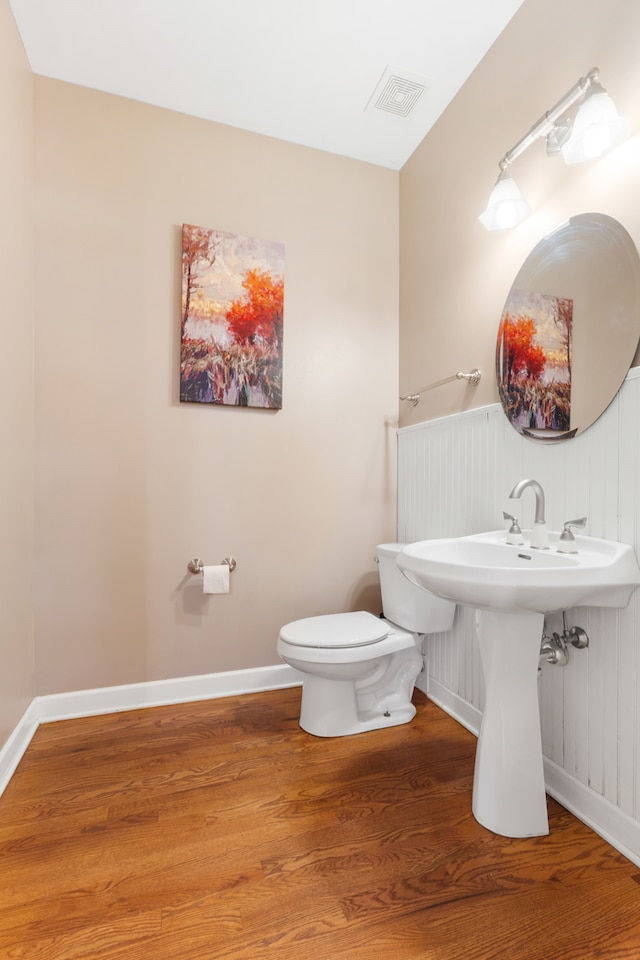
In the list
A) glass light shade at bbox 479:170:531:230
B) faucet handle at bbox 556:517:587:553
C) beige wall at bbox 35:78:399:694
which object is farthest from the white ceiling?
faucet handle at bbox 556:517:587:553

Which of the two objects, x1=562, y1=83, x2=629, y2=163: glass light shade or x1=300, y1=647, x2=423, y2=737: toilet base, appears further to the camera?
x1=300, y1=647, x2=423, y2=737: toilet base

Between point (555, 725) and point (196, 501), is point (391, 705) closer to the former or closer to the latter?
point (555, 725)

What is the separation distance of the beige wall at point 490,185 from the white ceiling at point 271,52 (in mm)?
147

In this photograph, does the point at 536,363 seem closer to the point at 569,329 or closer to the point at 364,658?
the point at 569,329

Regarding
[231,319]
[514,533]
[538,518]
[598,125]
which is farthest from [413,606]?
[598,125]

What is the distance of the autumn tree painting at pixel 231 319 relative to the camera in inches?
78.7

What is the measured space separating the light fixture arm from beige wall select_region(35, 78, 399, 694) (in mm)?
905

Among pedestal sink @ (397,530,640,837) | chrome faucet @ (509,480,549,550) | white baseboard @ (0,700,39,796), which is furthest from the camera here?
white baseboard @ (0,700,39,796)

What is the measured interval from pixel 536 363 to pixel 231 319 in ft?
4.14

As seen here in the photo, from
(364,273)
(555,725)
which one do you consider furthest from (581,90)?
(555,725)

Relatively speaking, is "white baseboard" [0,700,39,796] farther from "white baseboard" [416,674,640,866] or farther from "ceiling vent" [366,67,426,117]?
"ceiling vent" [366,67,426,117]

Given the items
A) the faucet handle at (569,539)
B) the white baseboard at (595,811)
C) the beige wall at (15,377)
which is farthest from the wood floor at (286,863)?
the faucet handle at (569,539)

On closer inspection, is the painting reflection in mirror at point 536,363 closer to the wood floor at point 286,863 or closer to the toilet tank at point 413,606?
the toilet tank at point 413,606

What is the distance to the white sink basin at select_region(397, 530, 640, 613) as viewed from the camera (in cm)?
105
